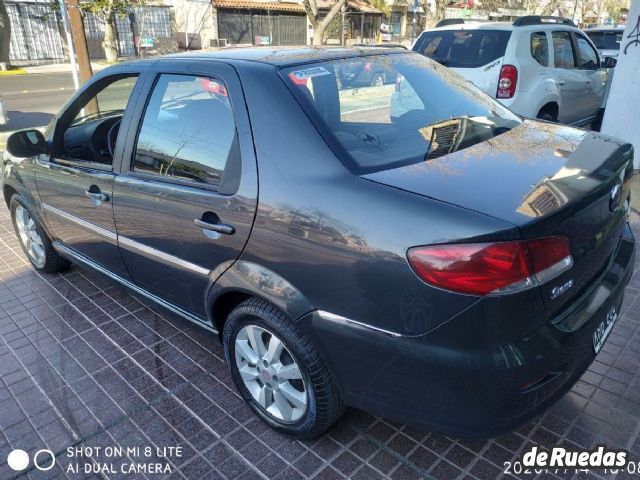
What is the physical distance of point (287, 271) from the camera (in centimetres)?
209

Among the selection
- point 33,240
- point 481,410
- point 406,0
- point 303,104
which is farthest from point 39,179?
point 406,0

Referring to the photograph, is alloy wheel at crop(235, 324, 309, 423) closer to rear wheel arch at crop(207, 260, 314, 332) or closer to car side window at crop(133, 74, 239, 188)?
rear wheel arch at crop(207, 260, 314, 332)

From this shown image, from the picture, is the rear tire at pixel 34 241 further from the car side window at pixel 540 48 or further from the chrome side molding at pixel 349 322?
the car side window at pixel 540 48

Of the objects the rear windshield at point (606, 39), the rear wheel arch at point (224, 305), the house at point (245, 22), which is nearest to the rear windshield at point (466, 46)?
the rear wheel arch at point (224, 305)

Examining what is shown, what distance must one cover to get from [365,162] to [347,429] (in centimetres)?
132

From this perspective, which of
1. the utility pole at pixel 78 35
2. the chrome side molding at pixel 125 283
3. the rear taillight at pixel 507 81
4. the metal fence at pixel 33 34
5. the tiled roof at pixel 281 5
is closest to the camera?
the chrome side molding at pixel 125 283

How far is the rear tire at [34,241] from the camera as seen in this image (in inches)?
160

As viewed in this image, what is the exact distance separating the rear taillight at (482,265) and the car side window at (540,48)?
596cm

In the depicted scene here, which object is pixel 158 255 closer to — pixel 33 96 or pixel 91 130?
pixel 91 130

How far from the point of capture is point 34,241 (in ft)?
14.0

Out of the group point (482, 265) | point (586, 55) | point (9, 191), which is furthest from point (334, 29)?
point (482, 265)

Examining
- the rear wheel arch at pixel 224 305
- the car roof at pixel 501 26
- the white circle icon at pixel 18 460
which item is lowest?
the white circle icon at pixel 18 460

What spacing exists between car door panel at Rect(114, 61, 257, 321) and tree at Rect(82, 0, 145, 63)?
2508 cm

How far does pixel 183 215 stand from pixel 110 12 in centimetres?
2826
